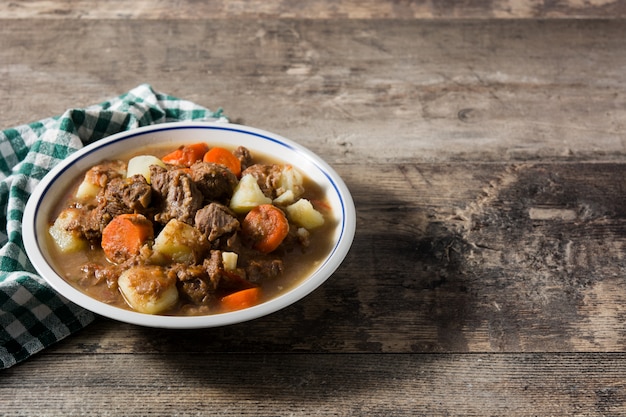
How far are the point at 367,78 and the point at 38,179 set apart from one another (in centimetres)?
173

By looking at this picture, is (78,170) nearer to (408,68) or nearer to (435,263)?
(435,263)

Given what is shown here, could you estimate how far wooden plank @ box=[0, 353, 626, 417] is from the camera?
2.13 metres

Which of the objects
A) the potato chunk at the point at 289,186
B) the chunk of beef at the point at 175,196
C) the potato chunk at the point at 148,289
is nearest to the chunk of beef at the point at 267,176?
the potato chunk at the point at 289,186

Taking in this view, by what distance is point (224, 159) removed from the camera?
8.66ft

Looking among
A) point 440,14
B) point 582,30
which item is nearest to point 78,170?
point 440,14

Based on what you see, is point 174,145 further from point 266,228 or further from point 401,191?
point 401,191

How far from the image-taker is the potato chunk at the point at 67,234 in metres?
2.33

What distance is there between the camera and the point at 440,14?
4.27m

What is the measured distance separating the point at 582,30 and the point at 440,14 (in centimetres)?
80

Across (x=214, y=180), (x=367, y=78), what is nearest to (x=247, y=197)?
(x=214, y=180)

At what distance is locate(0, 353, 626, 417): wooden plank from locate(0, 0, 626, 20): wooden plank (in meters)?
2.44

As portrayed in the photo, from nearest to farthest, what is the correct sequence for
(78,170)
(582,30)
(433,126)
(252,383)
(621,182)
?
(252,383) → (78,170) → (621,182) → (433,126) → (582,30)

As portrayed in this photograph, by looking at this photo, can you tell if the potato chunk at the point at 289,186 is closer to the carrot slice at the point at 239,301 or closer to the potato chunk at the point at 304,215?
the potato chunk at the point at 304,215

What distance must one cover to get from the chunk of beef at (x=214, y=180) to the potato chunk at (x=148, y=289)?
34 cm
